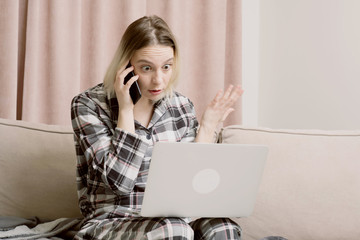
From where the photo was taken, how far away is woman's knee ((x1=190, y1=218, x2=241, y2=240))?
1.34 m

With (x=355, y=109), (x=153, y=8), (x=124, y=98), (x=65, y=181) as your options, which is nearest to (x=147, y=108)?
(x=124, y=98)

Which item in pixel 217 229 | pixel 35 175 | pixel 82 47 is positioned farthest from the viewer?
pixel 82 47

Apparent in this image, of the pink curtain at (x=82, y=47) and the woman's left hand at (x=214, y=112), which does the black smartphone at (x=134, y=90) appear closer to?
the woman's left hand at (x=214, y=112)

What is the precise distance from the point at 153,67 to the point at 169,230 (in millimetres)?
526

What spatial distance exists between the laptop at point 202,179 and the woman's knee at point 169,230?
2 cm

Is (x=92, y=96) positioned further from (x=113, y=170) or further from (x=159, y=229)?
(x=159, y=229)

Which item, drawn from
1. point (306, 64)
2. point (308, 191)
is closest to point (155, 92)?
point (308, 191)

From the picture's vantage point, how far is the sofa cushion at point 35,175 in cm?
171

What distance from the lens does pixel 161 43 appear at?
1542mm

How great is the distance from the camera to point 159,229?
128cm

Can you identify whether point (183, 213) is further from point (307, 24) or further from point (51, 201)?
point (307, 24)

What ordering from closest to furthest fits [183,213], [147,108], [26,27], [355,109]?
[183,213], [147,108], [26,27], [355,109]

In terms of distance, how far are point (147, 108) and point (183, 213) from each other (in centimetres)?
49

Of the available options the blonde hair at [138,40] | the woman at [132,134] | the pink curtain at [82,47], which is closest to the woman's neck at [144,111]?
the woman at [132,134]
